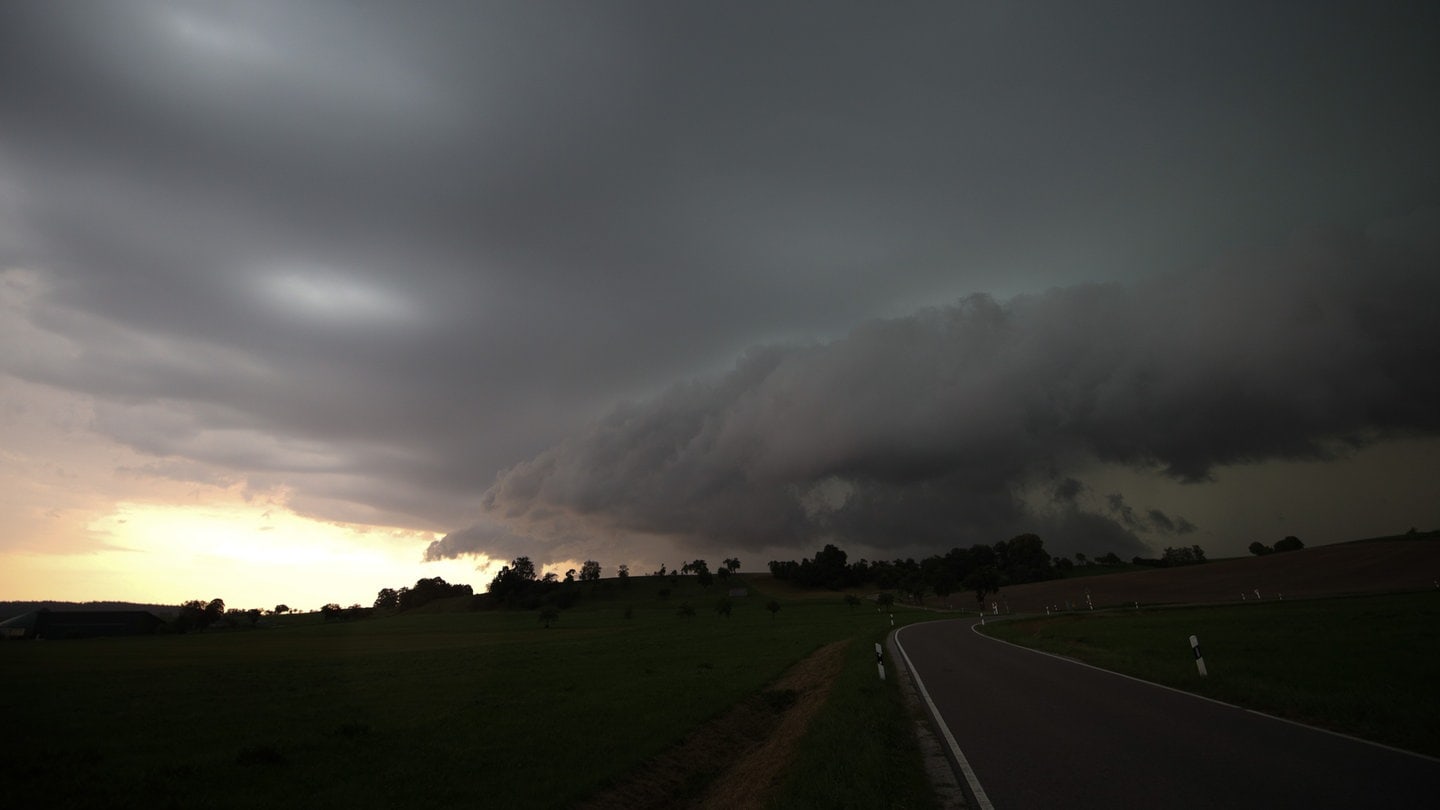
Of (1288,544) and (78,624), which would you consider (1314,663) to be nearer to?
(78,624)

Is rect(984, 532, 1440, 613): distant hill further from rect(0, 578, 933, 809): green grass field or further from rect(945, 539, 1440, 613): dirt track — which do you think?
rect(0, 578, 933, 809): green grass field

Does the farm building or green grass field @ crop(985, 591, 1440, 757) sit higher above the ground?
the farm building

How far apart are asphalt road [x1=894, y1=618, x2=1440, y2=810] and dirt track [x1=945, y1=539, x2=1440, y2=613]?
227 ft

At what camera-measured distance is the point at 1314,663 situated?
20031 mm

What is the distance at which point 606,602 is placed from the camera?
176 metres

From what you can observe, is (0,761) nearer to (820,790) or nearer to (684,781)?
(684,781)

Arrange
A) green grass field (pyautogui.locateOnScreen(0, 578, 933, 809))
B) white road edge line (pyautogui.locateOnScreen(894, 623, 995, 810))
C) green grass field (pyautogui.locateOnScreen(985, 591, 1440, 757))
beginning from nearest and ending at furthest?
white road edge line (pyautogui.locateOnScreen(894, 623, 995, 810)), green grass field (pyautogui.locateOnScreen(985, 591, 1440, 757)), green grass field (pyautogui.locateOnScreen(0, 578, 933, 809))

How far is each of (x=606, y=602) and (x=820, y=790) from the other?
176m

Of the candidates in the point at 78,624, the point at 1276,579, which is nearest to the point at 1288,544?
the point at 1276,579

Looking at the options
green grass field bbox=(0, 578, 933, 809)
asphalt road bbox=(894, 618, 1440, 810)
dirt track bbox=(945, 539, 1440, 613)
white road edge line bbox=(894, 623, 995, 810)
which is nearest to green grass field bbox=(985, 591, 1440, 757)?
asphalt road bbox=(894, 618, 1440, 810)

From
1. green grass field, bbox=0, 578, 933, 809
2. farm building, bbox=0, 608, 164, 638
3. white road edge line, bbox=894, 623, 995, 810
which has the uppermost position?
farm building, bbox=0, 608, 164, 638

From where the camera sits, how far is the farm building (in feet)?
406

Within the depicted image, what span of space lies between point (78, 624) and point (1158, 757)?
184459 mm

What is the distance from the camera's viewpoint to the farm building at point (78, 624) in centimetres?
12388
